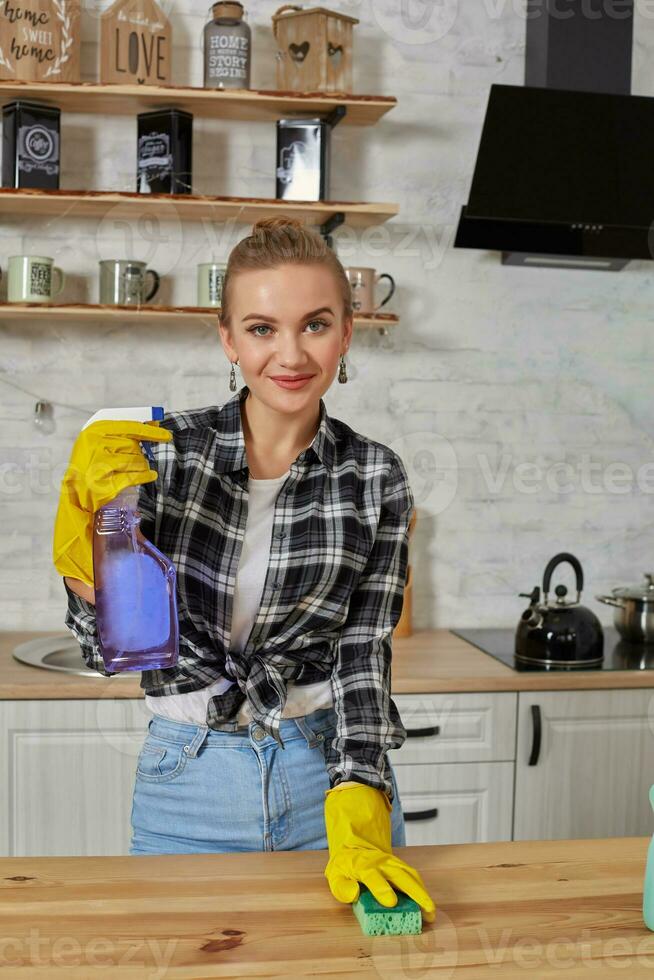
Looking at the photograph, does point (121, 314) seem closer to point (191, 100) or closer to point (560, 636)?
point (191, 100)

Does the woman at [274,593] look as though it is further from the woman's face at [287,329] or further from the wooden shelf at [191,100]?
the wooden shelf at [191,100]

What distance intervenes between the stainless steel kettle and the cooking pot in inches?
8.2

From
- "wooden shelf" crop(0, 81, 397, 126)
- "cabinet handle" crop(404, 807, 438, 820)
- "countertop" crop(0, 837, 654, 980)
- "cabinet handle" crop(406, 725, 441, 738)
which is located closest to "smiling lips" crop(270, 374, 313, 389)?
"countertop" crop(0, 837, 654, 980)

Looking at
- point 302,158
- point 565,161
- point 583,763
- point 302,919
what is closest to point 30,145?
point 302,158

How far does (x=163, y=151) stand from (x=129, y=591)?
1641 mm

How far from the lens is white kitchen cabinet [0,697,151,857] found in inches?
83.7

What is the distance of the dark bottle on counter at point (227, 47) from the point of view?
247cm

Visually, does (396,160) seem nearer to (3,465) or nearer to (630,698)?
(3,465)

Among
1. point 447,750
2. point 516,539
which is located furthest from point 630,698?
point 516,539

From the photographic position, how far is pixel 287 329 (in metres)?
1.33

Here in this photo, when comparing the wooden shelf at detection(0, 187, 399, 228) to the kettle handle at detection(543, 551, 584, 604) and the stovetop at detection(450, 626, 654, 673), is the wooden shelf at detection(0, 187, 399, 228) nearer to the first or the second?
the kettle handle at detection(543, 551, 584, 604)

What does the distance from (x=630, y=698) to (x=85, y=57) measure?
1944mm

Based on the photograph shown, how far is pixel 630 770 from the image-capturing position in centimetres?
232

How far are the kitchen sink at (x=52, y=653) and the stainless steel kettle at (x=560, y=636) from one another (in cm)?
95
